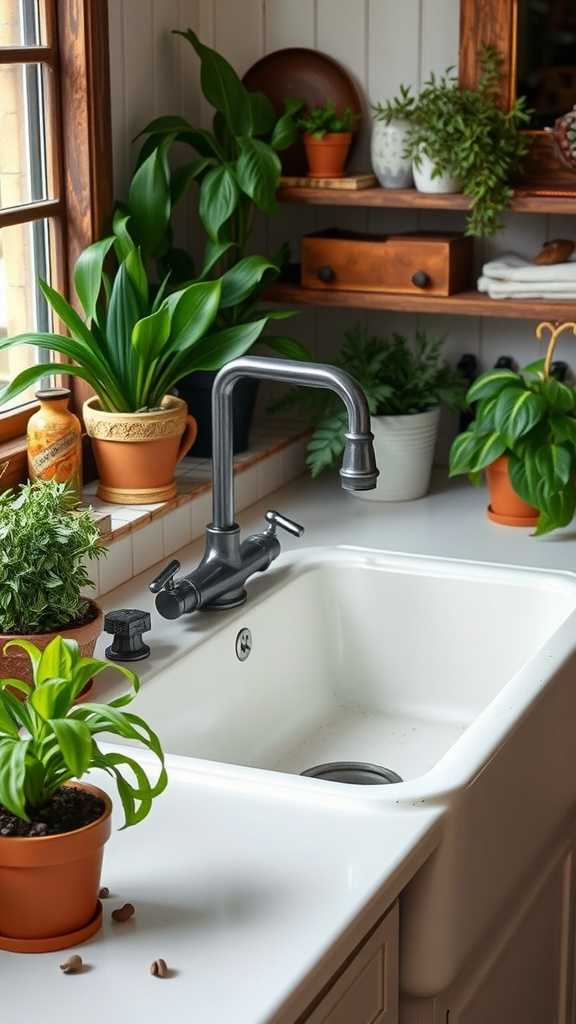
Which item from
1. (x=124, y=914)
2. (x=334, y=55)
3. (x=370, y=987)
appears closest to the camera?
(x=124, y=914)

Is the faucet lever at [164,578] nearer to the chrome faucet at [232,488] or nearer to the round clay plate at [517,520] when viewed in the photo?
the chrome faucet at [232,488]

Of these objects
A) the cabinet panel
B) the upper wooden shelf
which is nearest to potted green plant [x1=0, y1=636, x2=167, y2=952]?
the cabinet panel

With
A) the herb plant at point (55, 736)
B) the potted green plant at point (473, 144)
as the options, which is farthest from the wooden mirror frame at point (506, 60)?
the herb plant at point (55, 736)

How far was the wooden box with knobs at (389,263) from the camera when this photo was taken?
8.21ft

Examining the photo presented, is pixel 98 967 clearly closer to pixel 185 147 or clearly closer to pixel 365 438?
pixel 365 438

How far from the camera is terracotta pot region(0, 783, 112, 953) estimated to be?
117cm

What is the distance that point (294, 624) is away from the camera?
2.17 metres

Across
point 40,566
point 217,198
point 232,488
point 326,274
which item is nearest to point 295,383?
point 232,488

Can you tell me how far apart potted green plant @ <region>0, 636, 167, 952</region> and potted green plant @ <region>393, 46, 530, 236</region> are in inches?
55.0

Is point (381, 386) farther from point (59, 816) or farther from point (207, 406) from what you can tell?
point (59, 816)

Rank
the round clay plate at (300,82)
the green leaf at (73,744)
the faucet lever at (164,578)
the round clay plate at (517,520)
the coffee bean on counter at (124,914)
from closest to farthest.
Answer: the green leaf at (73,744) → the coffee bean on counter at (124,914) → the faucet lever at (164,578) → the round clay plate at (517,520) → the round clay plate at (300,82)

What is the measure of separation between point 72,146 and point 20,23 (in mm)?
198

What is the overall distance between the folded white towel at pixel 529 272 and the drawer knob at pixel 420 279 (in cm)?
10

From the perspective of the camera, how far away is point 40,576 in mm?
1643
